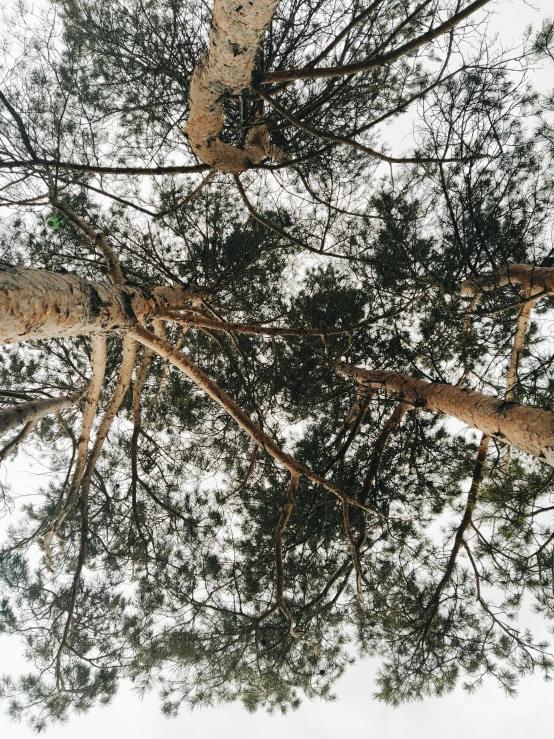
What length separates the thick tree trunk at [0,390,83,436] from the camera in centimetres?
307

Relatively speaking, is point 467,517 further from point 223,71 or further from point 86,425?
point 223,71

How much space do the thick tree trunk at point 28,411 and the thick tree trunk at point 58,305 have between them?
1.57m

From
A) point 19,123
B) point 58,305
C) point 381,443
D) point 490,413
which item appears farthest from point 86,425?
point 490,413

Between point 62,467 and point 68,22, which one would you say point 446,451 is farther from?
point 68,22

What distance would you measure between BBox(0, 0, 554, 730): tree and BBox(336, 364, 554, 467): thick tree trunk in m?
0.03

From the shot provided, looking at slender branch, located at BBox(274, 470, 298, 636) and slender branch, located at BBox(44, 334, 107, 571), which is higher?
slender branch, located at BBox(44, 334, 107, 571)

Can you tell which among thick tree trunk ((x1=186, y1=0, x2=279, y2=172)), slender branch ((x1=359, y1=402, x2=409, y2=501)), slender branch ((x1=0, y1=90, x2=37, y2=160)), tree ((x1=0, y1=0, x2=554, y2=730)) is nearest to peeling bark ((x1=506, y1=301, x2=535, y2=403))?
tree ((x1=0, y1=0, x2=554, y2=730))

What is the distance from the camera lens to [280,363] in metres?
4.07

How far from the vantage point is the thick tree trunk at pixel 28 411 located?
307 cm

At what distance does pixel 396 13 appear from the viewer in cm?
289

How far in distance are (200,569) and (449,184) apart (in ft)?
12.2

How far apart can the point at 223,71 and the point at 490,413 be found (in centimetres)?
206

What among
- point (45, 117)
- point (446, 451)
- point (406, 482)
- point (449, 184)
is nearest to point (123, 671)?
point (406, 482)

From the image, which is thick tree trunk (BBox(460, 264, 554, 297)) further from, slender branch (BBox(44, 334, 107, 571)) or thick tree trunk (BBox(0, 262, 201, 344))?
slender branch (BBox(44, 334, 107, 571))
